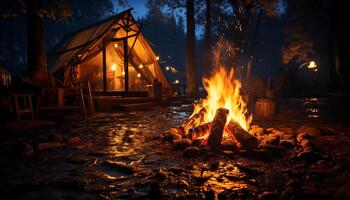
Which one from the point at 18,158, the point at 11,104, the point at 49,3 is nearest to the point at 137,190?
the point at 18,158

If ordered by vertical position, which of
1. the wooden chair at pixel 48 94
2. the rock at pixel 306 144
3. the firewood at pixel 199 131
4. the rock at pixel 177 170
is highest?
the wooden chair at pixel 48 94

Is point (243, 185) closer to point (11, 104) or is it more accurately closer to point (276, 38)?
point (11, 104)

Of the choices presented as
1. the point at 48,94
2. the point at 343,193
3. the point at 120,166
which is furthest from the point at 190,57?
the point at 343,193

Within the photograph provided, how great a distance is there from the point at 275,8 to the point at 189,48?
6.94 m

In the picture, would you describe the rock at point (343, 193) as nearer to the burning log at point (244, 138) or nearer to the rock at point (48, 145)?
the burning log at point (244, 138)

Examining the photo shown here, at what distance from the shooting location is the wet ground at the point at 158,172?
331 centimetres

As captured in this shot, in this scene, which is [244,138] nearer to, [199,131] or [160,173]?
[199,131]

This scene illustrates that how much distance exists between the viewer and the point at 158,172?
13.1ft

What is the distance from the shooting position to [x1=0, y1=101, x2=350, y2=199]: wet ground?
3.31 metres

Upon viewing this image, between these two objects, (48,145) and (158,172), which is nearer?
(158,172)

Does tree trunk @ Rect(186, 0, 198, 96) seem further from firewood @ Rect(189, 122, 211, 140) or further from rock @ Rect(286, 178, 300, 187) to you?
rock @ Rect(286, 178, 300, 187)

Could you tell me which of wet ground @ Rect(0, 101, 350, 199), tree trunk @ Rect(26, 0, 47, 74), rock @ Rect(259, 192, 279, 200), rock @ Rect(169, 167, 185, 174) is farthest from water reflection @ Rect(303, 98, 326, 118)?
tree trunk @ Rect(26, 0, 47, 74)

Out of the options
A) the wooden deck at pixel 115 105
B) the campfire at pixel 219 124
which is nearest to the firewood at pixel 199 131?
the campfire at pixel 219 124

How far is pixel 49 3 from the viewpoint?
11547 millimetres
